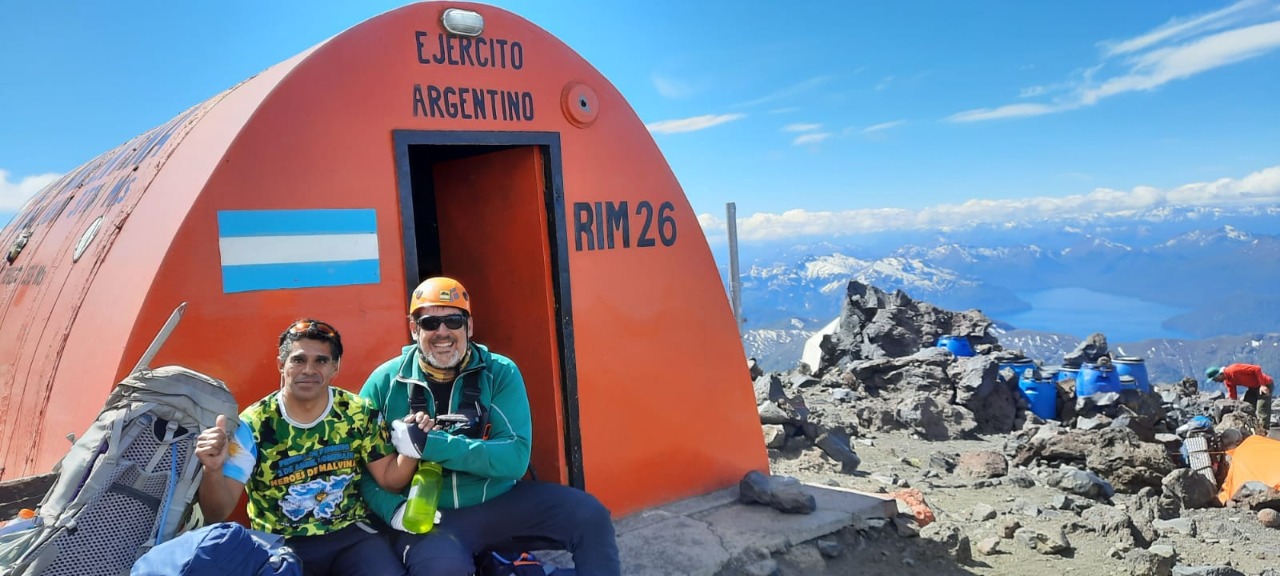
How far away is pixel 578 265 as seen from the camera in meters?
4.65

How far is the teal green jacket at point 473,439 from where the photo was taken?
10.8ft

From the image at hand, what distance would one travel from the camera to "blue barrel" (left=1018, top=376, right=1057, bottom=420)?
456 inches

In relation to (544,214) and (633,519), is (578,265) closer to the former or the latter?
(544,214)

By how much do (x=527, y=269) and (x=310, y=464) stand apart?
1.91 meters

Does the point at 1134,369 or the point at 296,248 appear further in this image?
the point at 1134,369

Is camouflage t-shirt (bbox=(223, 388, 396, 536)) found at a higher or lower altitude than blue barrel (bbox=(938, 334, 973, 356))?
higher

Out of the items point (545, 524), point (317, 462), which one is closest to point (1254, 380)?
point (545, 524)

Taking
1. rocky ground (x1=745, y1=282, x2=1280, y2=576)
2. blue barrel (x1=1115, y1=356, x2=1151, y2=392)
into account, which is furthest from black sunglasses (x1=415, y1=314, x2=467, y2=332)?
blue barrel (x1=1115, y1=356, x2=1151, y2=392)

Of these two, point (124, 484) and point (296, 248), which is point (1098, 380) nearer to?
point (296, 248)

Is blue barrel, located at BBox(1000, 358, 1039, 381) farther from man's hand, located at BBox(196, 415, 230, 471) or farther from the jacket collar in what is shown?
man's hand, located at BBox(196, 415, 230, 471)

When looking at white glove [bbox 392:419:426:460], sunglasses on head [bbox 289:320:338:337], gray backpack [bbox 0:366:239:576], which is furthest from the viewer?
white glove [bbox 392:419:426:460]

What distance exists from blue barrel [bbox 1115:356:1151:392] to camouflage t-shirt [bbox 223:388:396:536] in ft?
38.0

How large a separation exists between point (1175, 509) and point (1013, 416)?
4.31m

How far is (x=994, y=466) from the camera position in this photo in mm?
8219
